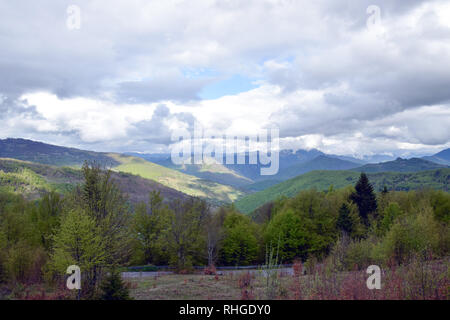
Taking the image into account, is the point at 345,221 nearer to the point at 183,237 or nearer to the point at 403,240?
the point at 403,240

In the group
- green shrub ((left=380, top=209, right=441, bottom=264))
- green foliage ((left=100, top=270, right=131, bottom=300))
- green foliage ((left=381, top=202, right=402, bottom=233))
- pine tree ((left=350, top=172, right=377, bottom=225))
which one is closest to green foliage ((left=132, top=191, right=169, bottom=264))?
green foliage ((left=100, top=270, right=131, bottom=300))

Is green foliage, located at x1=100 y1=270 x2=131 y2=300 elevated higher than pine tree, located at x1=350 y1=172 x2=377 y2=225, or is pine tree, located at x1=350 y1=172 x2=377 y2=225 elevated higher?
pine tree, located at x1=350 y1=172 x2=377 y2=225

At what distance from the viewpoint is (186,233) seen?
40969 mm

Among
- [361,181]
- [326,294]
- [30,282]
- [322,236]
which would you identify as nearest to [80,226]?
[30,282]

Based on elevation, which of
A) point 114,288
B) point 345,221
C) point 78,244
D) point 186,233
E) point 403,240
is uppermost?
point 78,244

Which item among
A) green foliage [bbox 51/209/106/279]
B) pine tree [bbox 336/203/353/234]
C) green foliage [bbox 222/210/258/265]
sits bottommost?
green foliage [bbox 222/210/258/265]

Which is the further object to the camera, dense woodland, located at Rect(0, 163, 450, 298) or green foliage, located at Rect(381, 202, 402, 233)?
green foliage, located at Rect(381, 202, 402, 233)

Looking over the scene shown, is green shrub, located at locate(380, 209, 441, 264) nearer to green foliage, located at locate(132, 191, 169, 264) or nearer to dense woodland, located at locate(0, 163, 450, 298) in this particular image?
dense woodland, located at locate(0, 163, 450, 298)

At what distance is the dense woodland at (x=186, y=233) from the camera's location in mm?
18797

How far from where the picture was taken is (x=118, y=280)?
14.2m

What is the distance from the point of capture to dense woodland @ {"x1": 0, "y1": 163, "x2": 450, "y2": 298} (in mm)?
18797

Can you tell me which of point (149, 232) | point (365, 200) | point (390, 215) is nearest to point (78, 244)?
point (149, 232)
